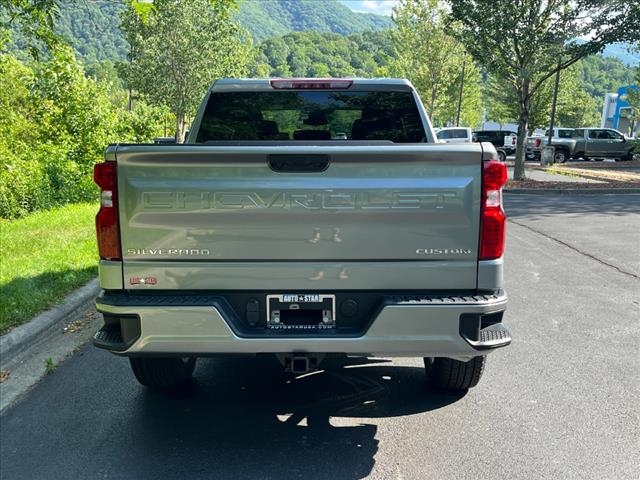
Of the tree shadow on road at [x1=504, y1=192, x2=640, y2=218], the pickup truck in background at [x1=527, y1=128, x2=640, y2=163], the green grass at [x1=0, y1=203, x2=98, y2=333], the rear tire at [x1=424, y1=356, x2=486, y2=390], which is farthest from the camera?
the pickup truck in background at [x1=527, y1=128, x2=640, y2=163]

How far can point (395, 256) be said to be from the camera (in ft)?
10.6

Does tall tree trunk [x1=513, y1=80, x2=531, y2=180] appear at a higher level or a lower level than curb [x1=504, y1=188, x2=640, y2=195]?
higher

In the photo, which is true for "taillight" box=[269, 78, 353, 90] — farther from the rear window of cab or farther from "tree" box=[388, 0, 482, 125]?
"tree" box=[388, 0, 482, 125]

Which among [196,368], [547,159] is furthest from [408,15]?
[196,368]

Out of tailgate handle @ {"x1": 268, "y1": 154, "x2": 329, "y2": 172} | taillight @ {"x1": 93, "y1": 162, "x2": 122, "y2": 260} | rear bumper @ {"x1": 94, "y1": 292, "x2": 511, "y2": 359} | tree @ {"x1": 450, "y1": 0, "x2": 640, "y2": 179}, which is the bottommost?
rear bumper @ {"x1": 94, "y1": 292, "x2": 511, "y2": 359}

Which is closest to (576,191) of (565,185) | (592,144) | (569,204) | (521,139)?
(565,185)

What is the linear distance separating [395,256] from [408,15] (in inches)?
1811

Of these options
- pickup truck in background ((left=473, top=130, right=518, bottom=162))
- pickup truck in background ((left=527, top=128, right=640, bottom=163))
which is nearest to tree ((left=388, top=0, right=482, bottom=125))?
pickup truck in background ((left=473, top=130, right=518, bottom=162))

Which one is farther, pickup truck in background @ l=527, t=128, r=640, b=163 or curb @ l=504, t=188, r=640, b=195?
pickup truck in background @ l=527, t=128, r=640, b=163

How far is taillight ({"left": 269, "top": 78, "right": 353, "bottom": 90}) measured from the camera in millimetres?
4902

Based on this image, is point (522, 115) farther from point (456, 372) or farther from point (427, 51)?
point (427, 51)

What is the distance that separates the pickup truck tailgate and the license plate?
0.21m

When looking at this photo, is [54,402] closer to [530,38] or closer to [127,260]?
[127,260]

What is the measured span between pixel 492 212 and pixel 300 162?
1.02 m
